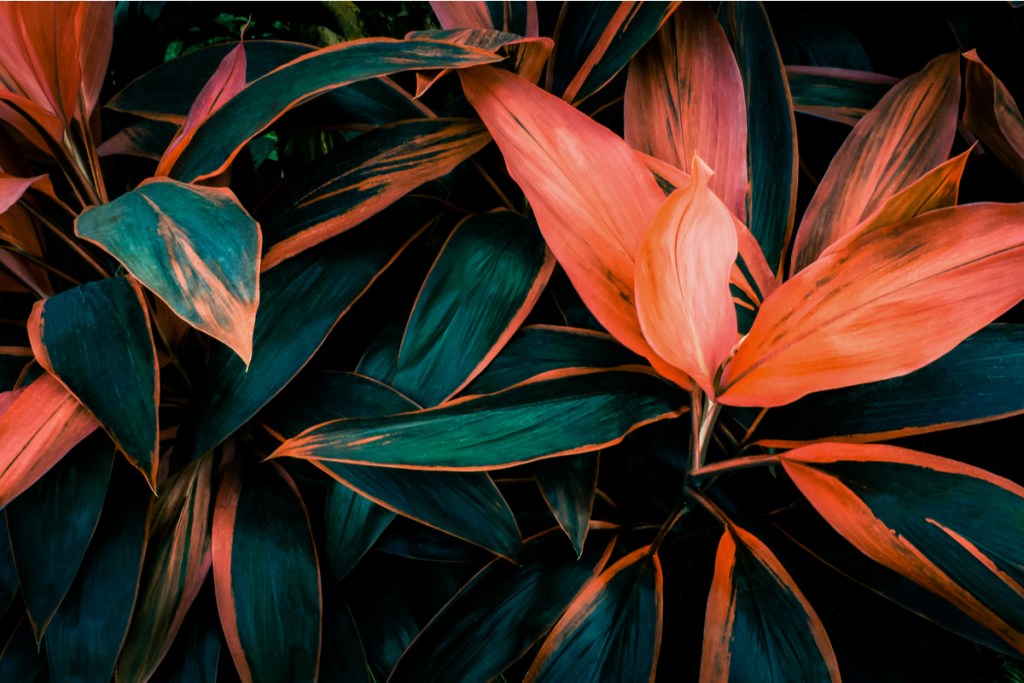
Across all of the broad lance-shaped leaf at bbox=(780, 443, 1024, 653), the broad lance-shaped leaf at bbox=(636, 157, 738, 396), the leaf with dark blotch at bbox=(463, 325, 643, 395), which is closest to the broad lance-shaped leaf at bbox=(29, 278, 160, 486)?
the leaf with dark blotch at bbox=(463, 325, 643, 395)

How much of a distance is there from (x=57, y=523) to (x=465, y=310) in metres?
0.37

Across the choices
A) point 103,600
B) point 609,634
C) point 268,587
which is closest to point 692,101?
point 609,634

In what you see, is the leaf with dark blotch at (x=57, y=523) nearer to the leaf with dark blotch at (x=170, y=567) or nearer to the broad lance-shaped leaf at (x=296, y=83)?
the leaf with dark blotch at (x=170, y=567)

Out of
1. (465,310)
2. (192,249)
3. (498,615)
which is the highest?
(192,249)

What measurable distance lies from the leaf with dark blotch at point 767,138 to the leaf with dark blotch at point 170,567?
56 centimetres

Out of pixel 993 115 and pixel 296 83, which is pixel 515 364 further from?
pixel 993 115

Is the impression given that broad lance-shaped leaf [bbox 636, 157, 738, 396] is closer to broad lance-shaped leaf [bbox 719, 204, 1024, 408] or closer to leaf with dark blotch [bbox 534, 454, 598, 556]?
broad lance-shaped leaf [bbox 719, 204, 1024, 408]

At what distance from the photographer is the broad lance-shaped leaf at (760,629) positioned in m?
0.47

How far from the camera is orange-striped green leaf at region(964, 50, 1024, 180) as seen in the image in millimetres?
568

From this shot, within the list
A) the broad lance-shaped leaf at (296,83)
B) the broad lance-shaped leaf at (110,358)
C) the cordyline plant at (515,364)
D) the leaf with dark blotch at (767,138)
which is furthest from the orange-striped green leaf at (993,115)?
the broad lance-shaped leaf at (110,358)

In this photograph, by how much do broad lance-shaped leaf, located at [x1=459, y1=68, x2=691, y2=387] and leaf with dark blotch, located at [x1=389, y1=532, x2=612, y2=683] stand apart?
209 millimetres

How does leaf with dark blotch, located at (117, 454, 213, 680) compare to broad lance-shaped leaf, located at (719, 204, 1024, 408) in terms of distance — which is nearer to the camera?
broad lance-shaped leaf, located at (719, 204, 1024, 408)

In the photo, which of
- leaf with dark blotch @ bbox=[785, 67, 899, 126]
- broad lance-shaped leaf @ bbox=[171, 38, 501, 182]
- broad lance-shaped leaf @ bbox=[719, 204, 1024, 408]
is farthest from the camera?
leaf with dark blotch @ bbox=[785, 67, 899, 126]

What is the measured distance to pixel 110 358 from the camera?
491mm
